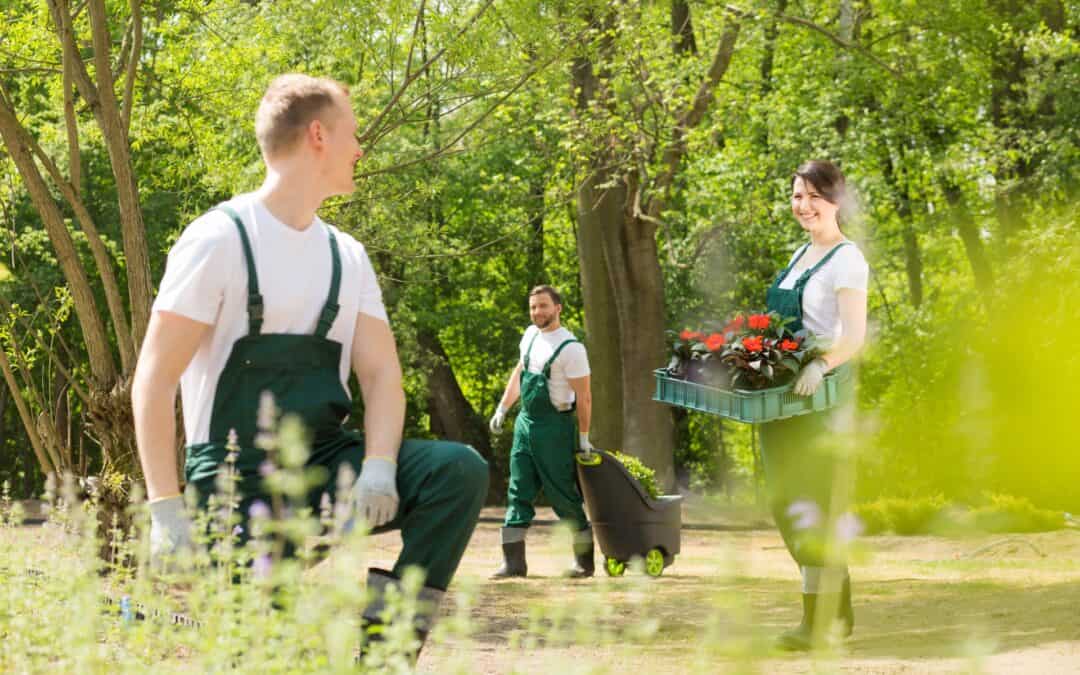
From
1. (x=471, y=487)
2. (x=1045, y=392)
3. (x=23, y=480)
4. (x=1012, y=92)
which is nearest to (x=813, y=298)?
(x=1045, y=392)

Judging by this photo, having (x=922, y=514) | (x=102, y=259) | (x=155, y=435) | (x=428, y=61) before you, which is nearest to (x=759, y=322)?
(x=155, y=435)

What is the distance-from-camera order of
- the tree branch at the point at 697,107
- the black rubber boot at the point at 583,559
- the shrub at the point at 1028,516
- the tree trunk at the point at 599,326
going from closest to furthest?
the black rubber boot at the point at 583,559
the shrub at the point at 1028,516
the tree branch at the point at 697,107
the tree trunk at the point at 599,326

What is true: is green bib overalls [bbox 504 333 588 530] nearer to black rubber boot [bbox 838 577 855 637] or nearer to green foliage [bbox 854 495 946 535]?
black rubber boot [bbox 838 577 855 637]

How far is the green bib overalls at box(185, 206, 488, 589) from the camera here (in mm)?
3670

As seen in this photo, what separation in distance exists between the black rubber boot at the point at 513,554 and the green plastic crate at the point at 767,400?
14.7ft

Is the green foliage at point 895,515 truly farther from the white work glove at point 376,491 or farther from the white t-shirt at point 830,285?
the white work glove at point 376,491

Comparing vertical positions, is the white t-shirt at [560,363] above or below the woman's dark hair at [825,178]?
below

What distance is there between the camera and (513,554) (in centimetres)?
1088

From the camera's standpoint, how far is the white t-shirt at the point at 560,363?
10336 millimetres

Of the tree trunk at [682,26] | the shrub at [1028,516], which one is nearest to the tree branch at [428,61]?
the shrub at [1028,516]

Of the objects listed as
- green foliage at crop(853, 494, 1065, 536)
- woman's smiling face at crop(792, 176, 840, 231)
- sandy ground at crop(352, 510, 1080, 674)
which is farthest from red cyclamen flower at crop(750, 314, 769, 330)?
green foliage at crop(853, 494, 1065, 536)

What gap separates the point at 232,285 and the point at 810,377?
10.3ft

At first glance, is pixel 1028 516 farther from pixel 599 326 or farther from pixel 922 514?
pixel 599 326

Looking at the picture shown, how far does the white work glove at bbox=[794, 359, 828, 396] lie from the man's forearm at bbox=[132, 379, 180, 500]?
3190 millimetres
